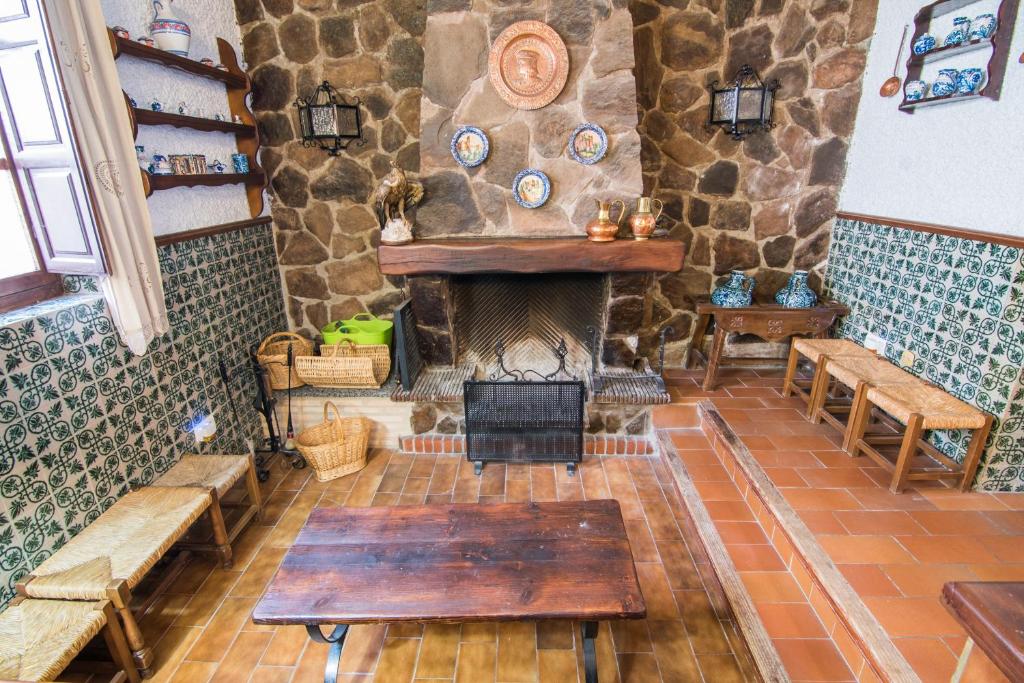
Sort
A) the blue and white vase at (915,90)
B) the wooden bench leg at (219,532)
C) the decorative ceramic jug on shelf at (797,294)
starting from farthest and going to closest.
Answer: the decorative ceramic jug on shelf at (797,294), the blue and white vase at (915,90), the wooden bench leg at (219,532)

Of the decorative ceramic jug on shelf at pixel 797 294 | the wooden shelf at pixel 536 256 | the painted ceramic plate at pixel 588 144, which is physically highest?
the painted ceramic plate at pixel 588 144

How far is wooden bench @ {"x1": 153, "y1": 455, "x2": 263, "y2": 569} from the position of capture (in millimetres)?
2283

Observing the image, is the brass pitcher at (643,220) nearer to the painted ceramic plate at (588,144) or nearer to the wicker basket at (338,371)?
the painted ceramic plate at (588,144)

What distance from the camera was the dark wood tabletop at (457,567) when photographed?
1562 mm

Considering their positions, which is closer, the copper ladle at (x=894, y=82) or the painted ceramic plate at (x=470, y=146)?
the copper ladle at (x=894, y=82)

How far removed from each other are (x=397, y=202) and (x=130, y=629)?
2301mm

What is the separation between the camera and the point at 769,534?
7.55ft

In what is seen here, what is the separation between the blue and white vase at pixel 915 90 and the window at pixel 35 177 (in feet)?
12.6

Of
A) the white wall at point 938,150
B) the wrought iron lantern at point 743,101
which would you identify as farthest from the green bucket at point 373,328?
the white wall at point 938,150

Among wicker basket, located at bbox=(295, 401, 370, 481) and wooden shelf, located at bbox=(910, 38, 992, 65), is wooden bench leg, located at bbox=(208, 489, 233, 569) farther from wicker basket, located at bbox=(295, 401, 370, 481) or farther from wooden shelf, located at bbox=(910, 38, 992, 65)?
wooden shelf, located at bbox=(910, 38, 992, 65)

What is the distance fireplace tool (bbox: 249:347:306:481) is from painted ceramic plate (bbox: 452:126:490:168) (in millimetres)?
1733

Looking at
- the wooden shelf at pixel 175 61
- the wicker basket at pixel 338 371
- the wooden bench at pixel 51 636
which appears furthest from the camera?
the wicker basket at pixel 338 371

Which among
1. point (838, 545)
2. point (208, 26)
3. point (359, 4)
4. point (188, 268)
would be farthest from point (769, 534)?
point (208, 26)

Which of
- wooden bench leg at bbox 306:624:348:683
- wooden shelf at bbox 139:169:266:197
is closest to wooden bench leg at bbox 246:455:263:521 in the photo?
wooden bench leg at bbox 306:624:348:683
